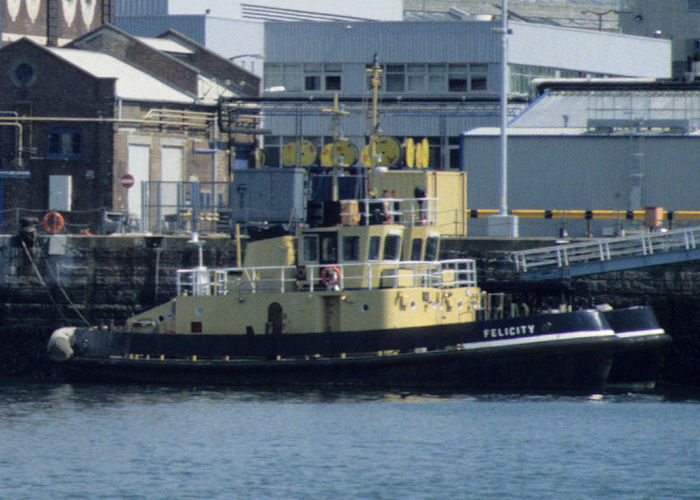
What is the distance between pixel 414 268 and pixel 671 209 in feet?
42.9

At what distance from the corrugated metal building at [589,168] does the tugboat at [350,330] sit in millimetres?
10205

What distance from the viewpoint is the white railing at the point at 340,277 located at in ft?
110

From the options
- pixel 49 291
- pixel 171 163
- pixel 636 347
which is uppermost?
pixel 171 163

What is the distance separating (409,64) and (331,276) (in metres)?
33.6

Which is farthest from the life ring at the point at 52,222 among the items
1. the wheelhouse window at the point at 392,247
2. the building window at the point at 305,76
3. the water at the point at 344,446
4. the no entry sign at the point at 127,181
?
the building window at the point at 305,76

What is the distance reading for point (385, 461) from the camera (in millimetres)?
26344

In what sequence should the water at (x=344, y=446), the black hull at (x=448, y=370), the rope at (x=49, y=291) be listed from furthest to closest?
1. the rope at (x=49, y=291)
2. the black hull at (x=448, y=370)
3. the water at (x=344, y=446)

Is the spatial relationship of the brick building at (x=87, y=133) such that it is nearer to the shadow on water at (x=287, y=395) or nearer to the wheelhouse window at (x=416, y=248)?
the shadow on water at (x=287, y=395)

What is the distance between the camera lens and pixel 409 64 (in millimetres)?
65750

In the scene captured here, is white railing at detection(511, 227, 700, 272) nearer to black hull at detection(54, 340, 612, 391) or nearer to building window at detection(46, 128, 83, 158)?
black hull at detection(54, 340, 612, 391)

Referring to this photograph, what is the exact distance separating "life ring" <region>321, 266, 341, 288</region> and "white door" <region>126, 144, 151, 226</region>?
19861 mm

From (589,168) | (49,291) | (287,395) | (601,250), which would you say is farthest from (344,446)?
(589,168)

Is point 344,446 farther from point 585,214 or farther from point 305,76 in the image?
point 305,76

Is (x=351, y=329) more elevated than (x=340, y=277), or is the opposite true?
(x=340, y=277)
